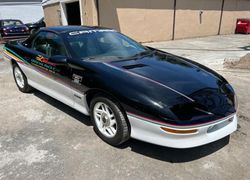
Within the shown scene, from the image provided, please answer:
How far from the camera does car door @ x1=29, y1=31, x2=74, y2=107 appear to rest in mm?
3348

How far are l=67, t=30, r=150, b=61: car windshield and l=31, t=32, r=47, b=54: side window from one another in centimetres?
64

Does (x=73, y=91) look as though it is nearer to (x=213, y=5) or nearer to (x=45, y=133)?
(x=45, y=133)

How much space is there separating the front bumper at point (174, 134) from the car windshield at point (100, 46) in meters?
1.22

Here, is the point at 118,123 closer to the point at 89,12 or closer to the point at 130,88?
the point at 130,88

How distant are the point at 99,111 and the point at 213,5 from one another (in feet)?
56.0

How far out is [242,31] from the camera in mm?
19297

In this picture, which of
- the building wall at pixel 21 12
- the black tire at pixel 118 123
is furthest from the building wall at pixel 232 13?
the building wall at pixel 21 12

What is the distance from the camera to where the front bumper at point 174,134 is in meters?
2.35

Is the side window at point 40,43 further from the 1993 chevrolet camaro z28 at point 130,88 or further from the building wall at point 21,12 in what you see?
the building wall at point 21,12

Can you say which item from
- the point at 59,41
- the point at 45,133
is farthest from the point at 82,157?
the point at 59,41

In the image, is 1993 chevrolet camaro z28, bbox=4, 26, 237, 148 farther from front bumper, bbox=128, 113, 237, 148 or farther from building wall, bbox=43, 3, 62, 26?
building wall, bbox=43, 3, 62, 26

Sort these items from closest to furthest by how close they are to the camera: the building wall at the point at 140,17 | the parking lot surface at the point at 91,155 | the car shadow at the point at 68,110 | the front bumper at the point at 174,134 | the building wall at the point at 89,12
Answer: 1. the front bumper at the point at 174,134
2. the parking lot surface at the point at 91,155
3. the car shadow at the point at 68,110
4. the building wall at the point at 89,12
5. the building wall at the point at 140,17

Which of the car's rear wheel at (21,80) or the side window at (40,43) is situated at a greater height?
the side window at (40,43)

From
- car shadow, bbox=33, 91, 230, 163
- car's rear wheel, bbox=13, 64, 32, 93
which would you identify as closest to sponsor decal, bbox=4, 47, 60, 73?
car's rear wheel, bbox=13, 64, 32, 93
